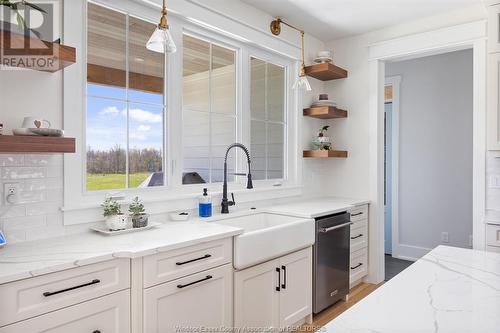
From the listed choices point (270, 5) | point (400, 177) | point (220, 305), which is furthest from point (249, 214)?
point (400, 177)

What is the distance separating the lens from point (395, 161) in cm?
459

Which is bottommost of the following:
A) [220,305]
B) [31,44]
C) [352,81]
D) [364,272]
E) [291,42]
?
[364,272]

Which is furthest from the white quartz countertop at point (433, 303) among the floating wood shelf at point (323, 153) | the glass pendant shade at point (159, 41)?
the floating wood shelf at point (323, 153)

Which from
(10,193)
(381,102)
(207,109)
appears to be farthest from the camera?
(381,102)

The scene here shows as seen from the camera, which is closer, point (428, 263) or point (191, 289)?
point (428, 263)

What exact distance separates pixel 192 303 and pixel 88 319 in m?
0.54

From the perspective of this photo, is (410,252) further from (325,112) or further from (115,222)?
(115,222)

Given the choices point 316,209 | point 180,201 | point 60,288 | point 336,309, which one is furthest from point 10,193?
point 336,309

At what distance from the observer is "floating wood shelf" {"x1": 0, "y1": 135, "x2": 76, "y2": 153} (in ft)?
4.83

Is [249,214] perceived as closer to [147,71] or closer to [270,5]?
[147,71]

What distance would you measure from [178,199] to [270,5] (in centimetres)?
185

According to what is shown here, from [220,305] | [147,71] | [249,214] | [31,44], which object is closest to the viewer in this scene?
[31,44]

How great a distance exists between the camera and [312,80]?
3.86 m

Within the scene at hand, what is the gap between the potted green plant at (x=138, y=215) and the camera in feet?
6.75
